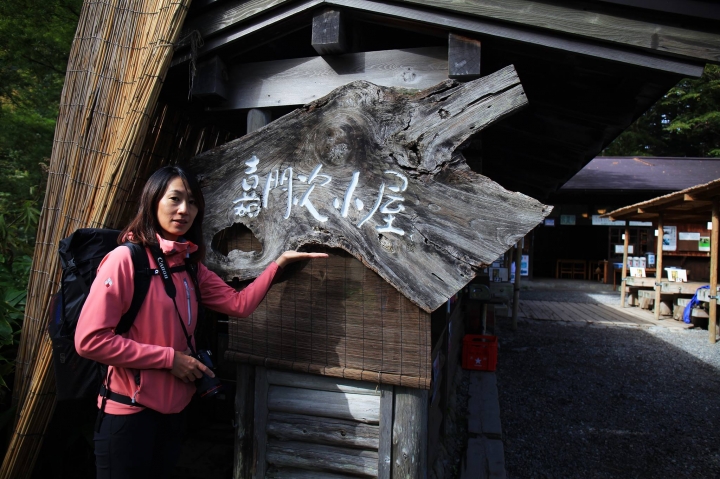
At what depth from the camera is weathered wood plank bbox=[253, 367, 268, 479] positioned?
2.52m

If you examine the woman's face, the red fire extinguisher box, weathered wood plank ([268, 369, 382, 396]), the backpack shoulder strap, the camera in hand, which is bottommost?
the red fire extinguisher box

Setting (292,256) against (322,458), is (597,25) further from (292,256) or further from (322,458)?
(322,458)

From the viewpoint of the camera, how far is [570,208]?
1659 cm

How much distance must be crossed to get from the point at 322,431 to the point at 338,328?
0.56 metres

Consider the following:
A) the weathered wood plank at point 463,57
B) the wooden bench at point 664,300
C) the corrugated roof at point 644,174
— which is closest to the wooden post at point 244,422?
the weathered wood plank at point 463,57

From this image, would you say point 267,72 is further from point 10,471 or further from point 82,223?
point 10,471

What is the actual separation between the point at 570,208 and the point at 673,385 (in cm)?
1126

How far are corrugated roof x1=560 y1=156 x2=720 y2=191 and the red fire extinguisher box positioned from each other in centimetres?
984

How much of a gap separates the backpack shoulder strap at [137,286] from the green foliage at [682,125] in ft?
75.5

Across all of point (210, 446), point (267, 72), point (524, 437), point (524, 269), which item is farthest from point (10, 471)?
point (524, 269)

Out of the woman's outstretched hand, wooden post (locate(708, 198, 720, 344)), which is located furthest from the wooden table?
the woman's outstretched hand

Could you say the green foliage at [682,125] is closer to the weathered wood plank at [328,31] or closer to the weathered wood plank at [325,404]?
the weathered wood plank at [328,31]

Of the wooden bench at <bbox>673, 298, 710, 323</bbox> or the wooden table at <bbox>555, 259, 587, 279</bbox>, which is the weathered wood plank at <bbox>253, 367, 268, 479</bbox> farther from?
the wooden table at <bbox>555, 259, 587, 279</bbox>

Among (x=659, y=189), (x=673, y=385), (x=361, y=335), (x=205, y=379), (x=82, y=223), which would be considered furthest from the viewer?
(x=659, y=189)
